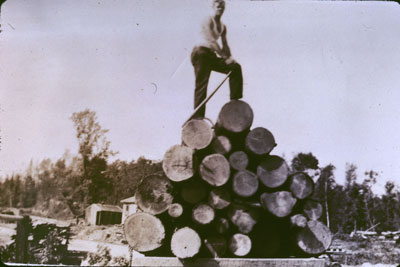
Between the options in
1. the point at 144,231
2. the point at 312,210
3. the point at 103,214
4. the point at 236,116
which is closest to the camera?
the point at 144,231

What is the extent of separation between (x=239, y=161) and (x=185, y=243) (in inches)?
42.8

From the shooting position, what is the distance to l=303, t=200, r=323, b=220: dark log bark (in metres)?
4.82

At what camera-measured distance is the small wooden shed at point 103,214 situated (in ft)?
44.3

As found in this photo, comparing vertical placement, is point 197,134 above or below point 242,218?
above

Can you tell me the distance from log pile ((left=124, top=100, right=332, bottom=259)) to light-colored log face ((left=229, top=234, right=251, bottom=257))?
11 millimetres

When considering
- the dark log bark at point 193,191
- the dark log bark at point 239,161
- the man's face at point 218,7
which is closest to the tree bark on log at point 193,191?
the dark log bark at point 193,191

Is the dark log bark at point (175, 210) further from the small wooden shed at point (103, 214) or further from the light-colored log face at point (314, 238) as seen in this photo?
the small wooden shed at point (103, 214)

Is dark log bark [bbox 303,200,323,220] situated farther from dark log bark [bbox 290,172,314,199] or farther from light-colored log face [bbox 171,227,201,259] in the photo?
light-colored log face [bbox 171,227,201,259]

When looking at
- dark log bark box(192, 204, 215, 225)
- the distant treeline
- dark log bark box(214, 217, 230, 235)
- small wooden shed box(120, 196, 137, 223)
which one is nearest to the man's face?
dark log bark box(192, 204, 215, 225)

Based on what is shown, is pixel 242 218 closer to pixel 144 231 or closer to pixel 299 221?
pixel 299 221

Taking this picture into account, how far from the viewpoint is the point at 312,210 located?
483 centimetres

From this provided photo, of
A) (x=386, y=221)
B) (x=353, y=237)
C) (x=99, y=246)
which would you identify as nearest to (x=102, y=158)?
(x=99, y=246)

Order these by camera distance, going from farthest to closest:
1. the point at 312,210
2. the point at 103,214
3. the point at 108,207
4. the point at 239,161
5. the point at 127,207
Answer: the point at 108,207, the point at 103,214, the point at 127,207, the point at 312,210, the point at 239,161

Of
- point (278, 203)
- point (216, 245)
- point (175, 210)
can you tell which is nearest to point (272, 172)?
point (278, 203)
